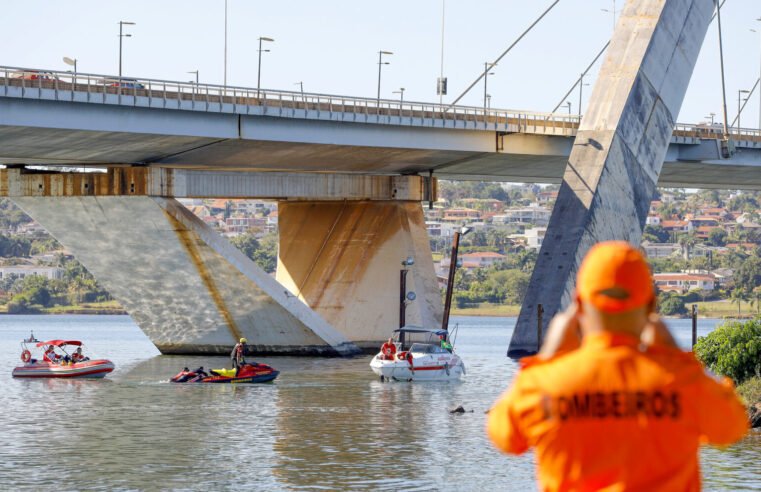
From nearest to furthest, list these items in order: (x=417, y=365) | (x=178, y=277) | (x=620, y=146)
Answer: (x=417, y=365), (x=178, y=277), (x=620, y=146)

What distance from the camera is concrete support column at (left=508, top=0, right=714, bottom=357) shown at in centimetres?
6838

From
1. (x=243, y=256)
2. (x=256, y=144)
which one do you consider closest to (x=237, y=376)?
(x=243, y=256)

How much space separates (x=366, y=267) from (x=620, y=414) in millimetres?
75435

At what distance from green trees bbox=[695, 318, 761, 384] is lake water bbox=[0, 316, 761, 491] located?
4.97 metres

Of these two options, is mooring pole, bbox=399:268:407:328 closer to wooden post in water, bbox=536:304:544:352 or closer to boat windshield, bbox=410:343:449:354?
wooden post in water, bbox=536:304:544:352

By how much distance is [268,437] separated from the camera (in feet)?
131

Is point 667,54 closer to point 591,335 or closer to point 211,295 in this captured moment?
point 211,295

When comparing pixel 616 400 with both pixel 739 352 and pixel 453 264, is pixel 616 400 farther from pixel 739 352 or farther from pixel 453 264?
pixel 453 264

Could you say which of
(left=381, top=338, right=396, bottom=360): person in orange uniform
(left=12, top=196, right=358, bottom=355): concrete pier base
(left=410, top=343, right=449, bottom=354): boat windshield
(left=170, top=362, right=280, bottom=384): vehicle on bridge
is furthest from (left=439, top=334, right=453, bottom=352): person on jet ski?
(left=170, top=362, right=280, bottom=384): vehicle on bridge

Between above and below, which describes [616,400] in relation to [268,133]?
below

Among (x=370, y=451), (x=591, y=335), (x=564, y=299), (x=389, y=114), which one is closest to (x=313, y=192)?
(x=389, y=114)

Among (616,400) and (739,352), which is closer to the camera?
(616,400)

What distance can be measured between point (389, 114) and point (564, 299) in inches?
488

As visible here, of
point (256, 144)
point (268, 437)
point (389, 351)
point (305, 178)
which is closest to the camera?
point (268, 437)
